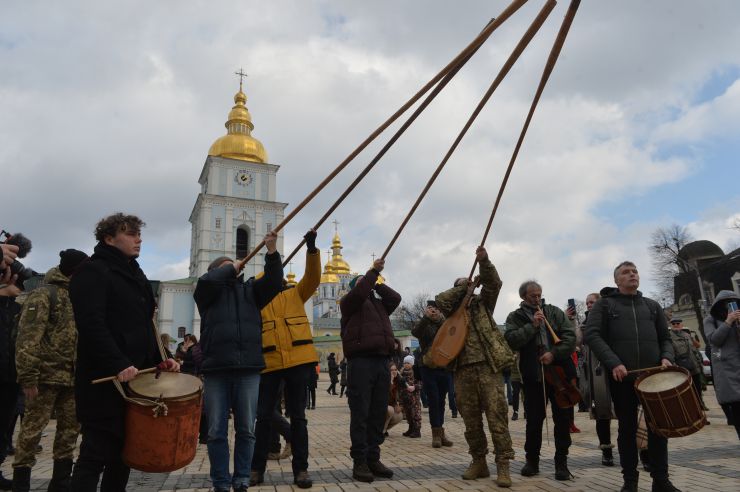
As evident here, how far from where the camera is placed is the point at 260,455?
5.29 metres

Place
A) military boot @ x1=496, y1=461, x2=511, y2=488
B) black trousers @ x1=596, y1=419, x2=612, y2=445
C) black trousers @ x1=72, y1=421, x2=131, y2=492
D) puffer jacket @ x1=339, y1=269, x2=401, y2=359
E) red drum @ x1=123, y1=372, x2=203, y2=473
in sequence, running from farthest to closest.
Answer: black trousers @ x1=596, y1=419, x2=612, y2=445 → puffer jacket @ x1=339, y1=269, x2=401, y2=359 → military boot @ x1=496, y1=461, x2=511, y2=488 → red drum @ x1=123, y1=372, x2=203, y2=473 → black trousers @ x1=72, y1=421, x2=131, y2=492

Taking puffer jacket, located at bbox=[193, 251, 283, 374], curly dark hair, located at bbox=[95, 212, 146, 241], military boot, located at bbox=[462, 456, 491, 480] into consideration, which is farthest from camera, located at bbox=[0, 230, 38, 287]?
military boot, located at bbox=[462, 456, 491, 480]

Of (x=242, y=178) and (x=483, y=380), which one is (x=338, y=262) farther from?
(x=483, y=380)

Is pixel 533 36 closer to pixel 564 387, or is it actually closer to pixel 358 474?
pixel 564 387

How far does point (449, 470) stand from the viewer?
5.89 m

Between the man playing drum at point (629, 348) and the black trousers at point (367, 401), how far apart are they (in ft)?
6.99

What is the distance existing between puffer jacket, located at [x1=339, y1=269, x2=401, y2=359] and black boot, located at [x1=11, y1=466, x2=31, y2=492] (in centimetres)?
302

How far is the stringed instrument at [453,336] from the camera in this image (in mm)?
5621

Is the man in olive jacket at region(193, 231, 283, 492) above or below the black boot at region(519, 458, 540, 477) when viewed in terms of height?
above

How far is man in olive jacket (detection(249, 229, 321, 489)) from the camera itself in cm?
525

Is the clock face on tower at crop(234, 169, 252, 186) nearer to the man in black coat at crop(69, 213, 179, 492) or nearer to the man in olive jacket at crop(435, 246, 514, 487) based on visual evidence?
the man in olive jacket at crop(435, 246, 514, 487)

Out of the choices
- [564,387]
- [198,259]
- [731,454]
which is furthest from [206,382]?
[198,259]

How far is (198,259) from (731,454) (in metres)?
50.0

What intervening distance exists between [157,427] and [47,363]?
2.08 metres
